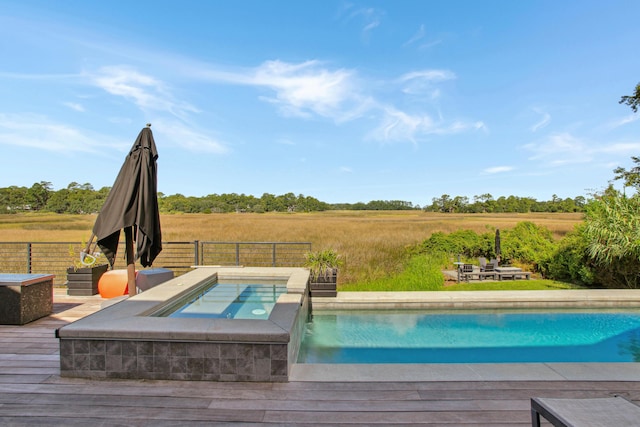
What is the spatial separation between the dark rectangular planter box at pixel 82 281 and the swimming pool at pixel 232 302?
1962 millimetres

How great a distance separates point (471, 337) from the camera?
5023mm

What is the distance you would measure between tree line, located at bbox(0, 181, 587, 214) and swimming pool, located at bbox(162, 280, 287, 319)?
24.6m

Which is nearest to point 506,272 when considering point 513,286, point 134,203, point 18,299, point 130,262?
point 513,286

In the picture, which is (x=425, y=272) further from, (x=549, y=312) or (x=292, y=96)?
(x=292, y=96)

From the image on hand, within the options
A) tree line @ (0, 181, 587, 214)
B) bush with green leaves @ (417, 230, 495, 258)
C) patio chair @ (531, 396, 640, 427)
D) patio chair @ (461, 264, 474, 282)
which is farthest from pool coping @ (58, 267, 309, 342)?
tree line @ (0, 181, 587, 214)

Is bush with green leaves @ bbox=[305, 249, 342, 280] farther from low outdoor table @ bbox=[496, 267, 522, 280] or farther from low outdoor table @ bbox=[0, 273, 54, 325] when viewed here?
low outdoor table @ bbox=[496, 267, 522, 280]

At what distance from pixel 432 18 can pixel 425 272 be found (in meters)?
9.20

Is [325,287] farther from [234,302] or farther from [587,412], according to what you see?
[587,412]

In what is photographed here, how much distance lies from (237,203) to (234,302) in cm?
4605

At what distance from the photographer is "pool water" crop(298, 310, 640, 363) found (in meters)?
4.36

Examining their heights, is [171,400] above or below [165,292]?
below

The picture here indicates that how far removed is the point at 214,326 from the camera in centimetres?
277

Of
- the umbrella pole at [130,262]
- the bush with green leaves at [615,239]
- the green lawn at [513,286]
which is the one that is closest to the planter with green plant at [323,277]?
the umbrella pole at [130,262]

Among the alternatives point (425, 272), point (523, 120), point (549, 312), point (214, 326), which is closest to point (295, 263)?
point (425, 272)
